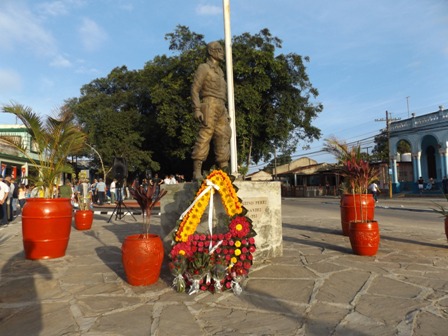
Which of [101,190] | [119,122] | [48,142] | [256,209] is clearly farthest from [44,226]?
[119,122]

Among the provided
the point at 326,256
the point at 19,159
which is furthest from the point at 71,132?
the point at 19,159

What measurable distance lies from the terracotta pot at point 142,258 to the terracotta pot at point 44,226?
7.45 ft

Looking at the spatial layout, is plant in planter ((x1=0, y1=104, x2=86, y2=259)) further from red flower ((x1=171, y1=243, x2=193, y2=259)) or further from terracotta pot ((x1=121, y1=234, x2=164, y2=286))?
red flower ((x1=171, y1=243, x2=193, y2=259))

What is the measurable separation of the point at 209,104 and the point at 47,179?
Answer: 3.27 meters

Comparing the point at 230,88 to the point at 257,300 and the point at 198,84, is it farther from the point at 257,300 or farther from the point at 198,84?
the point at 257,300

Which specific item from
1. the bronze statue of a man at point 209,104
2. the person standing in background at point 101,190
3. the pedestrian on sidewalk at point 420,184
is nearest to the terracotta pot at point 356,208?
the bronze statue of a man at point 209,104

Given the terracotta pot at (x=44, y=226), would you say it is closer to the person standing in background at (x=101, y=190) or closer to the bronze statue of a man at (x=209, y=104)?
the bronze statue of a man at (x=209, y=104)

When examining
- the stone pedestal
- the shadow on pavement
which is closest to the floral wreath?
the stone pedestal

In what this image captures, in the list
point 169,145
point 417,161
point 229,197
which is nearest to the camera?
point 229,197

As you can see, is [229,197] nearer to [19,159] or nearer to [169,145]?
[169,145]

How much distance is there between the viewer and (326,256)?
5512 millimetres

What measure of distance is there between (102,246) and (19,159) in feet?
70.7

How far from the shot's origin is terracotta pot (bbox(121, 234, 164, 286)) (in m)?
3.99

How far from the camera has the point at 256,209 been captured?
202 inches
